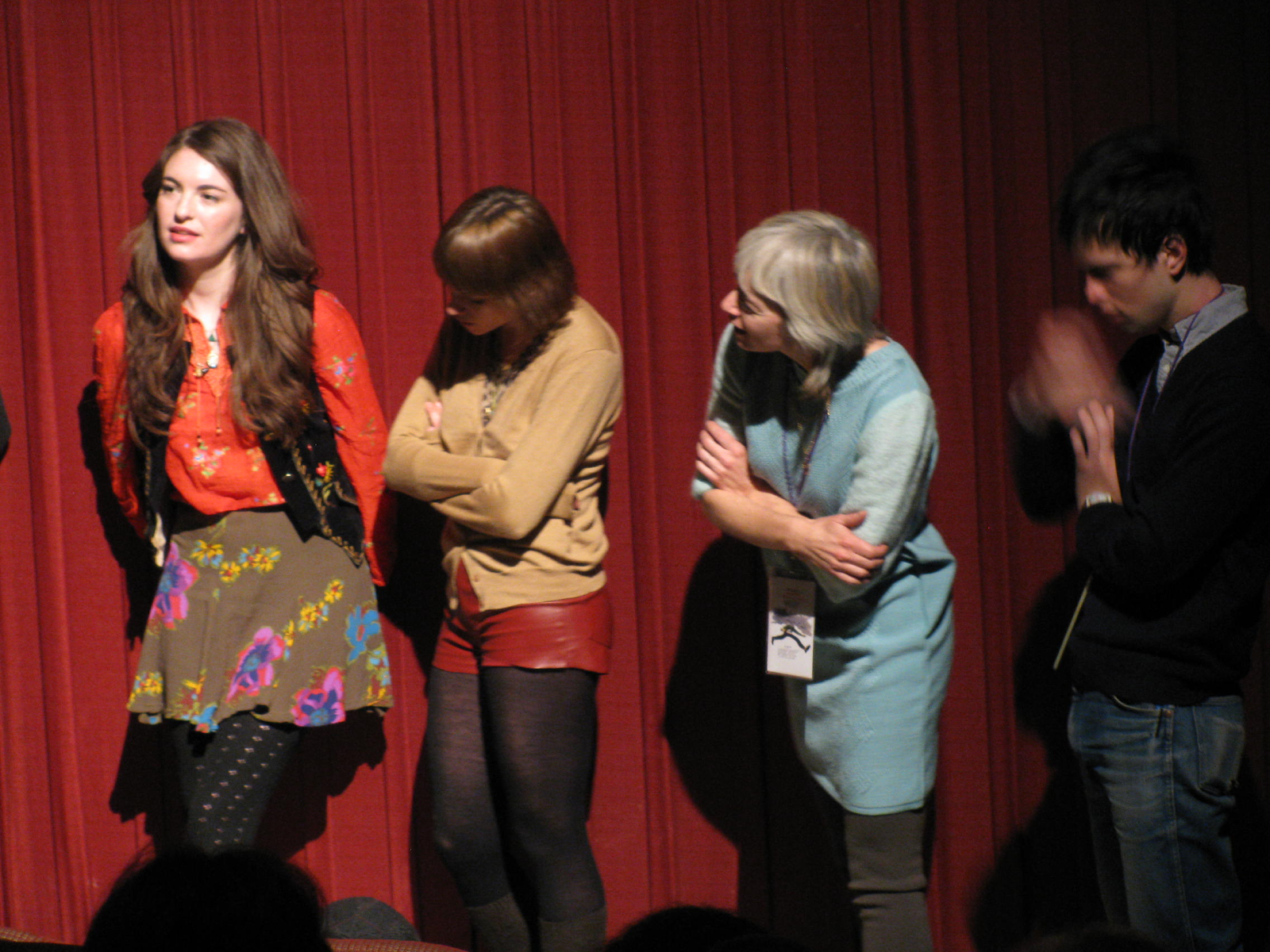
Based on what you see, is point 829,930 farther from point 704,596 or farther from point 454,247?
point 454,247

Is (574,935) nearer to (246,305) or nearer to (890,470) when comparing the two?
(890,470)

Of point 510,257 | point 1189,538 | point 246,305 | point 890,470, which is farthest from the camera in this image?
point 246,305

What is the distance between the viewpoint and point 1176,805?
1.85 m

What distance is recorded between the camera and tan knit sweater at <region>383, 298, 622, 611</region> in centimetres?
212

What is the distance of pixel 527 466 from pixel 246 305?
63 cm

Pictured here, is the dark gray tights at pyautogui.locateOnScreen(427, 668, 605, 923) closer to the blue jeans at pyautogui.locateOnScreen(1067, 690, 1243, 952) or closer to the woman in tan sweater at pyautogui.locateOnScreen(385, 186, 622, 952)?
the woman in tan sweater at pyautogui.locateOnScreen(385, 186, 622, 952)

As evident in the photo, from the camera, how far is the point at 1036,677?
2.72 m

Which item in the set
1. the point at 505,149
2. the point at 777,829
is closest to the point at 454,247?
the point at 505,149

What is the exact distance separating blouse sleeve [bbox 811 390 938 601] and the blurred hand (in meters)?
0.28

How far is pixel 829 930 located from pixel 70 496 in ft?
6.39

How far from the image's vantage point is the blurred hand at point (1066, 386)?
2039mm

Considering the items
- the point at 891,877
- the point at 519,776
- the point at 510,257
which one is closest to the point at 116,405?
the point at 510,257

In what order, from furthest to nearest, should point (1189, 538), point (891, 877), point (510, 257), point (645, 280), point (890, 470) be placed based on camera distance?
1. point (645, 280)
2. point (510, 257)
3. point (891, 877)
4. point (890, 470)
5. point (1189, 538)

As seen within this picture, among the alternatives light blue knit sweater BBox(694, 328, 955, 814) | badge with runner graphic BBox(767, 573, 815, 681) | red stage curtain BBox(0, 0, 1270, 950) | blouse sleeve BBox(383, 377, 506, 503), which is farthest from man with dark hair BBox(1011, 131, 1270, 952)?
blouse sleeve BBox(383, 377, 506, 503)
